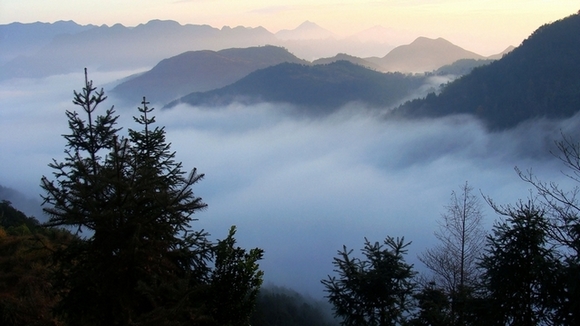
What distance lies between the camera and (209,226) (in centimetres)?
15225

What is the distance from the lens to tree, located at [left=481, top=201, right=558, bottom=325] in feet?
30.9

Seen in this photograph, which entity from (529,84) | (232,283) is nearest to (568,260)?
(232,283)

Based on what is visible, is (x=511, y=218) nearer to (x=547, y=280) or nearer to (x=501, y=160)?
(x=547, y=280)

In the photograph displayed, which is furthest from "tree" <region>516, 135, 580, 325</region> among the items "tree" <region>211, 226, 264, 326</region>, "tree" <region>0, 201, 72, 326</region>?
"tree" <region>0, 201, 72, 326</region>

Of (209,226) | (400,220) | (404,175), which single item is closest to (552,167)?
(400,220)

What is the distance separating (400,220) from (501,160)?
5032 centimetres

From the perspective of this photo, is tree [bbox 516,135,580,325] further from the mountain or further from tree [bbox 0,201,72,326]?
the mountain

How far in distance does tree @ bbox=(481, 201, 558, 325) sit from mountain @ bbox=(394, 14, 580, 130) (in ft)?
499

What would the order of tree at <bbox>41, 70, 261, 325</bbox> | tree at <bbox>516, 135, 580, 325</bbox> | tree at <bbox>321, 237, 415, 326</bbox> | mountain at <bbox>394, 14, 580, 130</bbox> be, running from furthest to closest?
mountain at <bbox>394, 14, 580, 130</bbox> → tree at <bbox>321, 237, 415, 326</bbox> → tree at <bbox>516, 135, 580, 325</bbox> → tree at <bbox>41, 70, 261, 325</bbox>

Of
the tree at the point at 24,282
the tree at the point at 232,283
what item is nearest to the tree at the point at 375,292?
the tree at the point at 232,283

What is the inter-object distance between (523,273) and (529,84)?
16307cm

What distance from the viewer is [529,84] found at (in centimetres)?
15412

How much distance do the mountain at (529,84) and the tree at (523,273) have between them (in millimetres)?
152135

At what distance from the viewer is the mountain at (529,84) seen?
483 feet
